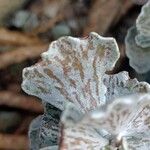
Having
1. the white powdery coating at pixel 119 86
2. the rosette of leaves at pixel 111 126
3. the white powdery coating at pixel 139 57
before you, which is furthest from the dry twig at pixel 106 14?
the rosette of leaves at pixel 111 126

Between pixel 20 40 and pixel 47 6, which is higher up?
pixel 47 6

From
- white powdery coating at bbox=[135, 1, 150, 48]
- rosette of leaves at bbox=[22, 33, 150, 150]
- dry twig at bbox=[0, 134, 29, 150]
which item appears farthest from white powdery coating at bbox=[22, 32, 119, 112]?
dry twig at bbox=[0, 134, 29, 150]

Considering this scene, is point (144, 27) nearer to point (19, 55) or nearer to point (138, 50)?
point (138, 50)

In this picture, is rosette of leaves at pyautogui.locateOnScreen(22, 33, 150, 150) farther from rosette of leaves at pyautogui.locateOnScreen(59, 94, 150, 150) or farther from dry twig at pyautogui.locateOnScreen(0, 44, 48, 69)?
dry twig at pyautogui.locateOnScreen(0, 44, 48, 69)

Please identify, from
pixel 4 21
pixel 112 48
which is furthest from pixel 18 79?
pixel 112 48

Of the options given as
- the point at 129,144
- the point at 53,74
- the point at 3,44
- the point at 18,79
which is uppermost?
the point at 3,44

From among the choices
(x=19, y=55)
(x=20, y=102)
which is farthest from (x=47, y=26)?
(x=20, y=102)

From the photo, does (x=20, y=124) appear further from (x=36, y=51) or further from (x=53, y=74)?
(x=53, y=74)
